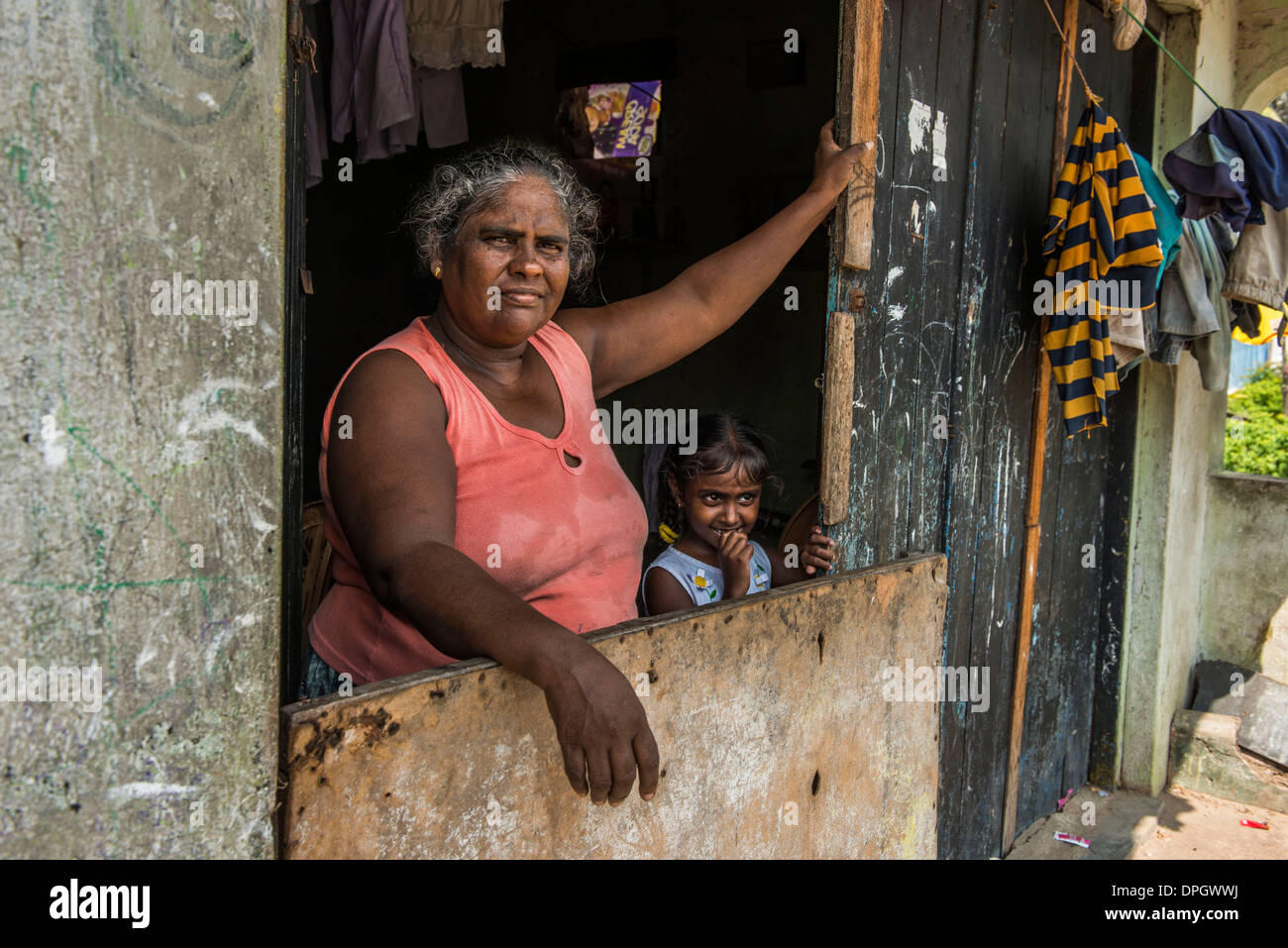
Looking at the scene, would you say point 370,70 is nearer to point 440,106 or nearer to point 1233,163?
point 440,106

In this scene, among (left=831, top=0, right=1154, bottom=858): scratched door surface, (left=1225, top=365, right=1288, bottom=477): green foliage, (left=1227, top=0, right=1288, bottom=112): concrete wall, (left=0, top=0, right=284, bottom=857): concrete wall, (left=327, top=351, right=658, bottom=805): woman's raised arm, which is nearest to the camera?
(left=0, top=0, right=284, bottom=857): concrete wall

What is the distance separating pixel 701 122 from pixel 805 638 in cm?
419

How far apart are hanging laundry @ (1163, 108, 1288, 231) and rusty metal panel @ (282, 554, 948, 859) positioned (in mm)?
1893

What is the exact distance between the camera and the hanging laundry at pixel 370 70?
3299mm

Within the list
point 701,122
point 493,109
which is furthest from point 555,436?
point 493,109

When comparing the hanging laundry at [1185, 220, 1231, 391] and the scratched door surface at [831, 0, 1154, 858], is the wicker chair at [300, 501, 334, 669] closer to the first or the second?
the scratched door surface at [831, 0, 1154, 858]

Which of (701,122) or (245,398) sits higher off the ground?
(701,122)

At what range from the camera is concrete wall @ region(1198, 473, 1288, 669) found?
5098 millimetres

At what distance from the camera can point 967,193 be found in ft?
10.5

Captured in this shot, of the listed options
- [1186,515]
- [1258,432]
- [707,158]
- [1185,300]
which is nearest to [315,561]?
[1185,300]

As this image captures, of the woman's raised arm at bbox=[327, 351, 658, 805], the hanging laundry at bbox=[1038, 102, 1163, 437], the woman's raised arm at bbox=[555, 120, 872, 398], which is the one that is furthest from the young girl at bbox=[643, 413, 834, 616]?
the hanging laundry at bbox=[1038, 102, 1163, 437]

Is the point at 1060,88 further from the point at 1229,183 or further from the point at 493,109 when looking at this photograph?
the point at 493,109

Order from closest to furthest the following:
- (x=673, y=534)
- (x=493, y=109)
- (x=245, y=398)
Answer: (x=245, y=398) → (x=673, y=534) → (x=493, y=109)

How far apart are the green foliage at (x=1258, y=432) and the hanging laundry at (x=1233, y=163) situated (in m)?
5.19
